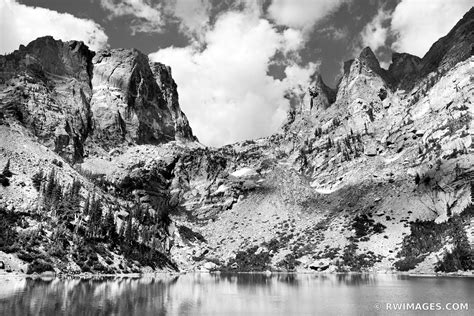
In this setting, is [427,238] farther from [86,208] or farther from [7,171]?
[7,171]

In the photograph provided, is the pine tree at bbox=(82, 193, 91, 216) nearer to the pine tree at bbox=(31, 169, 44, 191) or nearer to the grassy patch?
the pine tree at bbox=(31, 169, 44, 191)

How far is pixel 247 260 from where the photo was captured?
17412cm

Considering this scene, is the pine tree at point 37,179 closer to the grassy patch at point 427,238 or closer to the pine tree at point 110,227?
the pine tree at point 110,227

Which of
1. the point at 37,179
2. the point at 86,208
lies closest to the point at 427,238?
the point at 86,208

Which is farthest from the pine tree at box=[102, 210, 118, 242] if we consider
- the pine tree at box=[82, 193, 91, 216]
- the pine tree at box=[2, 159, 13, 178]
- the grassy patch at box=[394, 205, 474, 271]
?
the grassy patch at box=[394, 205, 474, 271]

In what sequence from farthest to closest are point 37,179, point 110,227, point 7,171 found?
point 110,227, point 37,179, point 7,171

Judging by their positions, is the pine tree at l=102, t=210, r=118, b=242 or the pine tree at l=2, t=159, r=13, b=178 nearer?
the pine tree at l=2, t=159, r=13, b=178

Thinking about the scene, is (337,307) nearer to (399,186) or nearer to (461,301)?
(461,301)

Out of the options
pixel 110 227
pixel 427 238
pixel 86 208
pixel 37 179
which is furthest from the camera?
pixel 427 238

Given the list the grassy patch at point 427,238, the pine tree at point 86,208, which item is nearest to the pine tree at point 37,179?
the pine tree at point 86,208

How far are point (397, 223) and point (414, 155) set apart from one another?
40.4 m

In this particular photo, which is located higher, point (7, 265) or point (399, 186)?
point (399, 186)

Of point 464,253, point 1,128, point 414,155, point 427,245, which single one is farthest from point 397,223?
point 1,128

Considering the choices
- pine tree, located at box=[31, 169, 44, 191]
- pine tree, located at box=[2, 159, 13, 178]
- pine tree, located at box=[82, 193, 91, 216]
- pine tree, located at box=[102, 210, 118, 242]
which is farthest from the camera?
pine tree, located at box=[102, 210, 118, 242]
